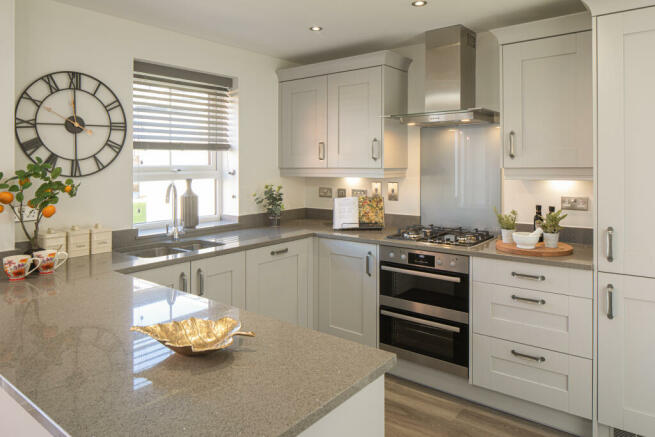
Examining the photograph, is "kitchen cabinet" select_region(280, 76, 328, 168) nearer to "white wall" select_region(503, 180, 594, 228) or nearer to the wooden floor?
"white wall" select_region(503, 180, 594, 228)

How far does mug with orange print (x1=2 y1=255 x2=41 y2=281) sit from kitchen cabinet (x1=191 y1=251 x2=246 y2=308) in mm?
824

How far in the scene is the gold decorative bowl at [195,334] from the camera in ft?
4.08

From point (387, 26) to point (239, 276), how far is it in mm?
1909

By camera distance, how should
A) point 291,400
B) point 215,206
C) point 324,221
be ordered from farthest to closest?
1. point 324,221
2. point 215,206
3. point 291,400

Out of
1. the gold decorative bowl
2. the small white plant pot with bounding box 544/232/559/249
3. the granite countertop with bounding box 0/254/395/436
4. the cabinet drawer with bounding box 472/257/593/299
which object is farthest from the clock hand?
the small white plant pot with bounding box 544/232/559/249

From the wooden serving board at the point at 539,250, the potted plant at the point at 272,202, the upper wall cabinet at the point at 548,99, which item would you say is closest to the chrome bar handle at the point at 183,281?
the potted plant at the point at 272,202

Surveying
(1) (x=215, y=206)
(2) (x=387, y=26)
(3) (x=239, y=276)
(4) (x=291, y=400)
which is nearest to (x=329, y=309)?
(3) (x=239, y=276)

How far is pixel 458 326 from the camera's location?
9.39ft

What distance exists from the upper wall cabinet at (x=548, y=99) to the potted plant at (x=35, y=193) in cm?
254

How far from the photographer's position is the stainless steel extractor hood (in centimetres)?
308

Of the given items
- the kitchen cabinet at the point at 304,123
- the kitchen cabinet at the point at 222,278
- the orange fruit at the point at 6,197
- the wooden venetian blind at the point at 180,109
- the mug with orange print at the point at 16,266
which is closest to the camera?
the mug with orange print at the point at 16,266

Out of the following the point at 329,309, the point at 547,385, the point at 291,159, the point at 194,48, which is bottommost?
the point at 547,385

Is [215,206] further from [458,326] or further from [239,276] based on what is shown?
[458,326]

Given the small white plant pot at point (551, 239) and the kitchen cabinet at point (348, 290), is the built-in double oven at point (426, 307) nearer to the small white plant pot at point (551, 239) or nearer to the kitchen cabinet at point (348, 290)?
the kitchen cabinet at point (348, 290)
